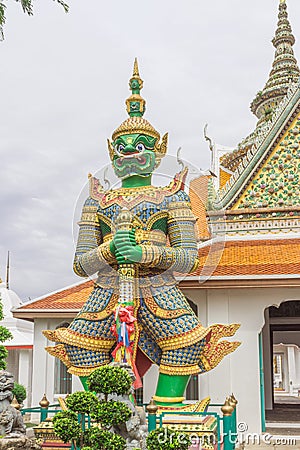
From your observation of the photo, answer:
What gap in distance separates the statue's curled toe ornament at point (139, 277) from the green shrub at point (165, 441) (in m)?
1.61

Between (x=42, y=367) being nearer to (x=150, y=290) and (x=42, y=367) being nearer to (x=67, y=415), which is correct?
(x=150, y=290)

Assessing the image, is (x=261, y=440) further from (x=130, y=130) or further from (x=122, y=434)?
(x=130, y=130)

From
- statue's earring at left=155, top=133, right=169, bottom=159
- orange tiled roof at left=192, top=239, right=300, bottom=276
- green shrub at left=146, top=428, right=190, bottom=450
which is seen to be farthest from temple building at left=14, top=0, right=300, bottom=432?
green shrub at left=146, top=428, right=190, bottom=450

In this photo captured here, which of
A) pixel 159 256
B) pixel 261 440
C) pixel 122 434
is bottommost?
pixel 261 440

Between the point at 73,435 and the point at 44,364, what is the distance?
214 inches

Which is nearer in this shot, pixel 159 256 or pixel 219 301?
pixel 159 256

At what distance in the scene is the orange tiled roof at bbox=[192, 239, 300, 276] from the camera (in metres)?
8.08

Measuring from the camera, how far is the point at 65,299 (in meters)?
9.56

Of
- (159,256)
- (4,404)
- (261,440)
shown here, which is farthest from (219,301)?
(4,404)

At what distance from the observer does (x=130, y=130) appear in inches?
271

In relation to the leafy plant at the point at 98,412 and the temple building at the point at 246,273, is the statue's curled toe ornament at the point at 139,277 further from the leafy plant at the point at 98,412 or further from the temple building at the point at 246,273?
the leafy plant at the point at 98,412

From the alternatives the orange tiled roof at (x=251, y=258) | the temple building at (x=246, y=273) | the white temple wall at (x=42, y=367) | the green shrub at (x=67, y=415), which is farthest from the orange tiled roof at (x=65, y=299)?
the green shrub at (x=67, y=415)

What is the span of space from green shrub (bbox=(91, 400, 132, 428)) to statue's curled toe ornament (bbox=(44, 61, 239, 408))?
1534 mm

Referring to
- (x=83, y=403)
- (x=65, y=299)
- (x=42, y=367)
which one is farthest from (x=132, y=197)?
(x=42, y=367)
